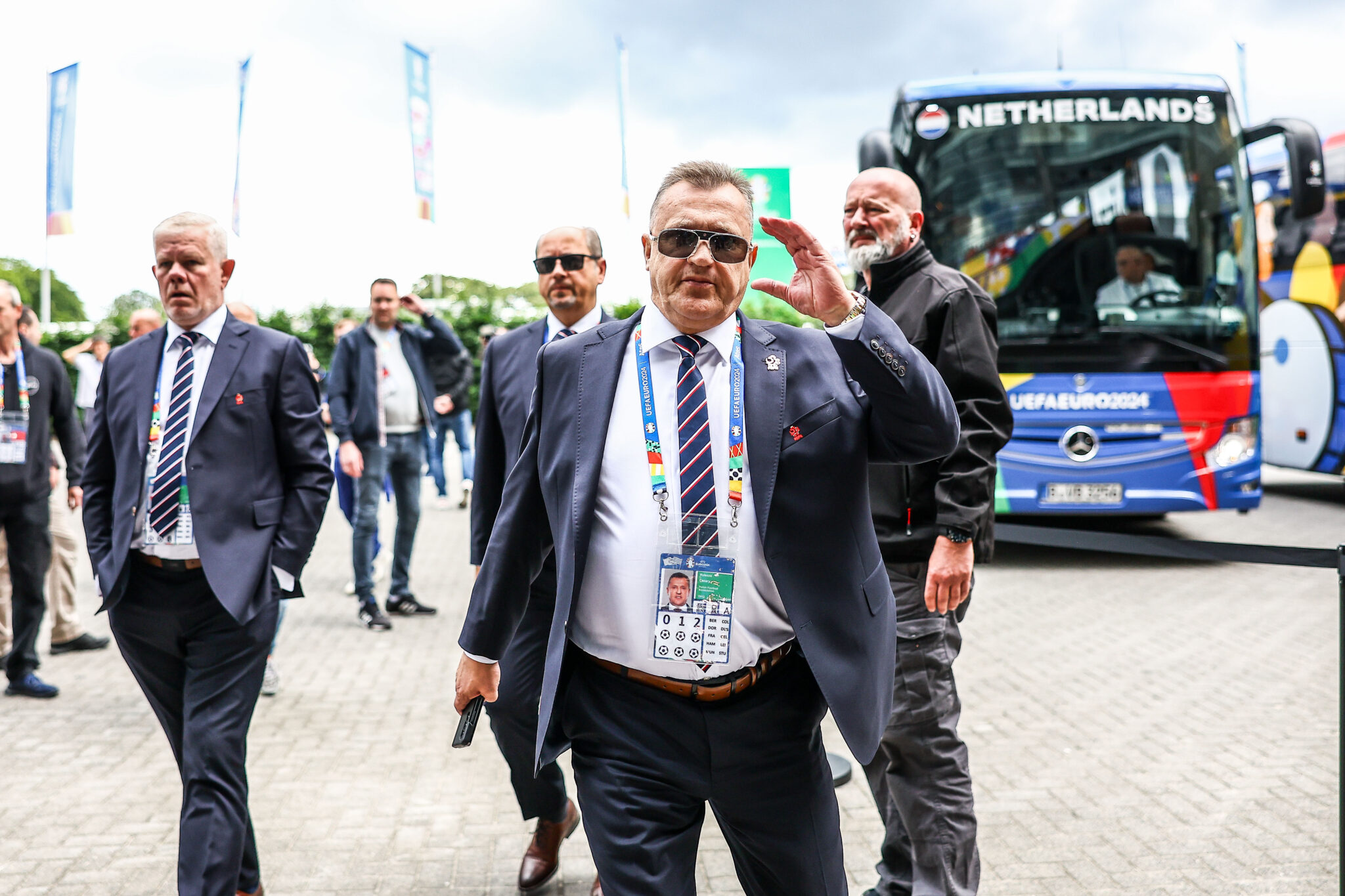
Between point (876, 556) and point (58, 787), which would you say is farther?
point (58, 787)

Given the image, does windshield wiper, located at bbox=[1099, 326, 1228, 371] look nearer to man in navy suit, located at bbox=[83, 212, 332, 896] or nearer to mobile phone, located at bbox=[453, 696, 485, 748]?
man in navy suit, located at bbox=[83, 212, 332, 896]

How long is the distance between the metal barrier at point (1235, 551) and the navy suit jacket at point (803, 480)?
1.29 meters

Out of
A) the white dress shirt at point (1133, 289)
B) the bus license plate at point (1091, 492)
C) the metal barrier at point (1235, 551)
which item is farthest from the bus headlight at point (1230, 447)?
the metal barrier at point (1235, 551)

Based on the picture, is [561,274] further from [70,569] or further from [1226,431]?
[1226,431]

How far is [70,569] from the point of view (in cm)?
716

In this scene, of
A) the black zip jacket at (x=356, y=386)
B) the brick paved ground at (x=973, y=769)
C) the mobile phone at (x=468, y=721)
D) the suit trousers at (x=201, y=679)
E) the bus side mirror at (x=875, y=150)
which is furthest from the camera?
the bus side mirror at (x=875, y=150)

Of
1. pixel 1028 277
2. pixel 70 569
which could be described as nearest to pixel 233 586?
pixel 70 569

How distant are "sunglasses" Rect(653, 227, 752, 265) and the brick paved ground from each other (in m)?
2.25

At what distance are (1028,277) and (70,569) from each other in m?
7.31

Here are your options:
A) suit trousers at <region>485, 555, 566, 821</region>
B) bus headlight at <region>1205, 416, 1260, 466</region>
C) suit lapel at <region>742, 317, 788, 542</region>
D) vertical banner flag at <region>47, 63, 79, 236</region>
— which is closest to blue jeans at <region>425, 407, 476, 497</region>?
bus headlight at <region>1205, 416, 1260, 466</region>

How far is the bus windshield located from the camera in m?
9.58

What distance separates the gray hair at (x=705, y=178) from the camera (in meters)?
2.46

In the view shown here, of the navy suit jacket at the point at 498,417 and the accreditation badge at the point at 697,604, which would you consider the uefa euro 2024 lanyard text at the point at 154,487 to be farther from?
the accreditation badge at the point at 697,604

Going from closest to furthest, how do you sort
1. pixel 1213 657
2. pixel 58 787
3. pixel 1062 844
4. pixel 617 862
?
pixel 617 862, pixel 1062 844, pixel 58 787, pixel 1213 657
